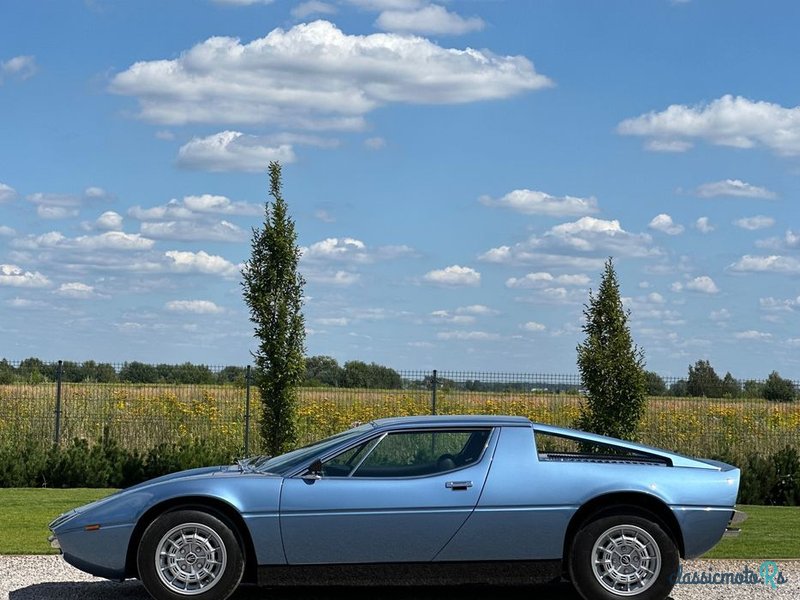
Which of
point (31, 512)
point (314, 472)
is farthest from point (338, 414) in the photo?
point (314, 472)

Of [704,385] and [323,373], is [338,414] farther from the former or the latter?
[704,385]

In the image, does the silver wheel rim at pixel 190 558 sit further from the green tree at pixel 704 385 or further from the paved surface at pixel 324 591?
the green tree at pixel 704 385

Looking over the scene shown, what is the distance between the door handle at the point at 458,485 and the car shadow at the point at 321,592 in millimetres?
947

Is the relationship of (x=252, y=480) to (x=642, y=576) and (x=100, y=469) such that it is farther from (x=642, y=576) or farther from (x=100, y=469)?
(x=100, y=469)

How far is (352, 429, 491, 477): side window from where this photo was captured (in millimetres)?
8523

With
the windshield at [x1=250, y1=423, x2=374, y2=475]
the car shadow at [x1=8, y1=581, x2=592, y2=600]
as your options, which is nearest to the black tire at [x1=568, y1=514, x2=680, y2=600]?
the car shadow at [x1=8, y1=581, x2=592, y2=600]

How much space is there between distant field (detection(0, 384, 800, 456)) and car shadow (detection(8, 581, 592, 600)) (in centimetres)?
1277

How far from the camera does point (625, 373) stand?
20.3 meters

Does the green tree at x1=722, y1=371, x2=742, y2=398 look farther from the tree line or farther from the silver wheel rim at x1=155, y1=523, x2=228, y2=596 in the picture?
the silver wheel rim at x1=155, y1=523, x2=228, y2=596

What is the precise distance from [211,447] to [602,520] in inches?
520

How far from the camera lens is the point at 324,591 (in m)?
9.20

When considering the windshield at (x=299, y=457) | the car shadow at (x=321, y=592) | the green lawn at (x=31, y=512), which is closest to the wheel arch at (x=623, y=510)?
the car shadow at (x=321, y=592)

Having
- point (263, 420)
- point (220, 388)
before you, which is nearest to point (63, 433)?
point (220, 388)

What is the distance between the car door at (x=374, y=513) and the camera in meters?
8.25
